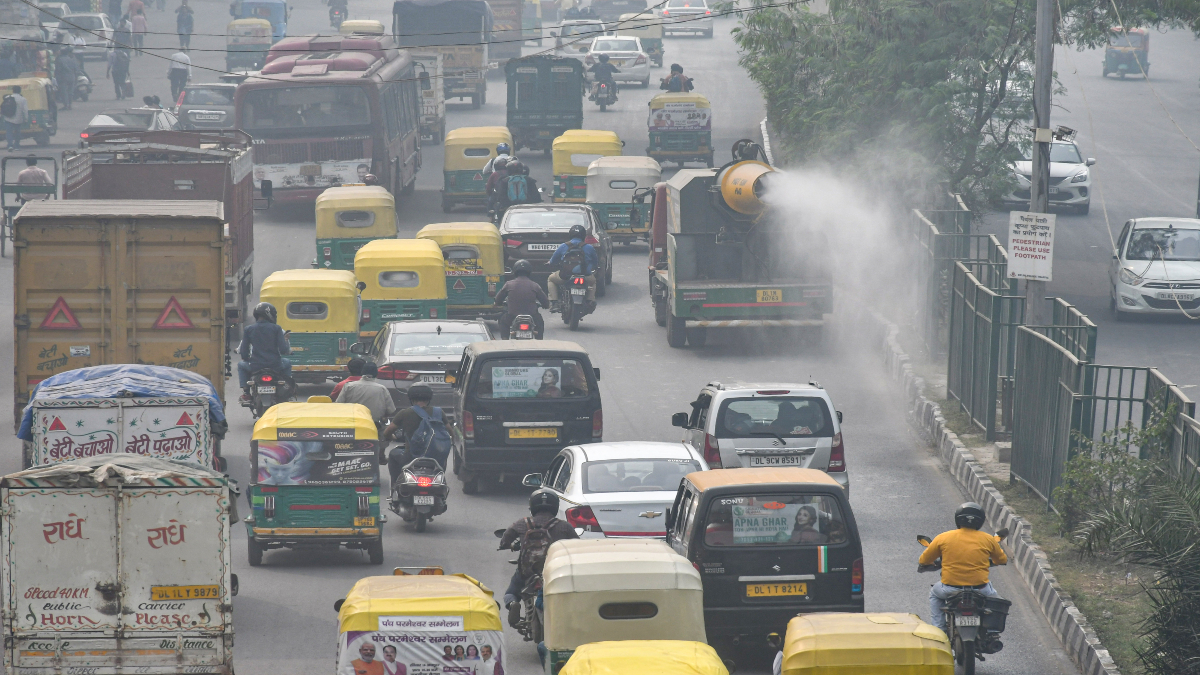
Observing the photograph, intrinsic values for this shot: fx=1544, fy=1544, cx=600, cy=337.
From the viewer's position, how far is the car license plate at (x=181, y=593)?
32.3 feet

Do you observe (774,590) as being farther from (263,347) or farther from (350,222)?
(350,222)

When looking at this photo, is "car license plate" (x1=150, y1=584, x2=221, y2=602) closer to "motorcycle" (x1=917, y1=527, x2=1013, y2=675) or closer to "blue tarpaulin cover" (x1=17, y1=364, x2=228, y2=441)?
"blue tarpaulin cover" (x1=17, y1=364, x2=228, y2=441)

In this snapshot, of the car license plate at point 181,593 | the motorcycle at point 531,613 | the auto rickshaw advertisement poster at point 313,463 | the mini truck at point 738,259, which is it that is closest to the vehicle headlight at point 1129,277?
the mini truck at point 738,259

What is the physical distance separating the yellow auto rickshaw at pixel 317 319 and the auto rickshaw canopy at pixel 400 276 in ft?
4.77

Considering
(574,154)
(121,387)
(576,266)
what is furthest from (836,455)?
(574,154)

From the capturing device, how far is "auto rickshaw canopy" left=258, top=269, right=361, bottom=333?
68.4ft

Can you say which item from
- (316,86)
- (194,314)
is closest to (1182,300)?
(194,314)

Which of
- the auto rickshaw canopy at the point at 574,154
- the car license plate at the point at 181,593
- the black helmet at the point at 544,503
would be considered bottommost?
the car license plate at the point at 181,593

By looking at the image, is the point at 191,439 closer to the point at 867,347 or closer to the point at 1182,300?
the point at 867,347

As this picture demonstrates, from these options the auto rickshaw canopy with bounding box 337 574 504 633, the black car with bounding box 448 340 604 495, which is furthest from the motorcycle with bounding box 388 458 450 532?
the auto rickshaw canopy with bounding box 337 574 504 633

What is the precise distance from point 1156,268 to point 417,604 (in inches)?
787

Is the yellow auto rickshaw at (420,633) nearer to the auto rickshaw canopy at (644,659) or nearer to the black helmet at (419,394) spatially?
the auto rickshaw canopy at (644,659)

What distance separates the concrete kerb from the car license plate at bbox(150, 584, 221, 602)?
19.2ft

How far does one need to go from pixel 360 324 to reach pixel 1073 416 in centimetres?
1075
